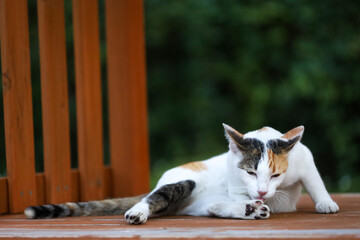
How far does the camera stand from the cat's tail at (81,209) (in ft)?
7.09

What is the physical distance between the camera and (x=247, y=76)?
541 cm

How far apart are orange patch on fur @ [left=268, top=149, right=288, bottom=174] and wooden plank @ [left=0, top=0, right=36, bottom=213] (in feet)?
3.88

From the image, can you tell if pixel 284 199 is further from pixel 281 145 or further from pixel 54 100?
pixel 54 100

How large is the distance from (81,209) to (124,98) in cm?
107

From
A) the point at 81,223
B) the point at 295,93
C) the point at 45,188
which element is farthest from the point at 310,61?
the point at 81,223

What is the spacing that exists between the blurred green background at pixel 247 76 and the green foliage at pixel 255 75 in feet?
0.04

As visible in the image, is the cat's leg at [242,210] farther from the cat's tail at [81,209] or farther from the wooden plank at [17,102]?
the wooden plank at [17,102]

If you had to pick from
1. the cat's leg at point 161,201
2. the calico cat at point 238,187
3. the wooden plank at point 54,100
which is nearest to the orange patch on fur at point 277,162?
the calico cat at point 238,187

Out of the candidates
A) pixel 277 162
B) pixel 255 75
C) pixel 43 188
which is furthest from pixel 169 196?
pixel 255 75

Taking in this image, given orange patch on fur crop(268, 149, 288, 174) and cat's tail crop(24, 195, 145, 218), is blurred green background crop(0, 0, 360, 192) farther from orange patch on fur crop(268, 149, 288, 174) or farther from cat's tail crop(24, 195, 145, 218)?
orange patch on fur crop(268, 149, 288, 174)

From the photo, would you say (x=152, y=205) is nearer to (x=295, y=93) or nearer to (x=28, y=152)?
(x=28, y=152)

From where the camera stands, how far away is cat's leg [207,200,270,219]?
198 centimetres

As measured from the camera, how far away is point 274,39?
527cm

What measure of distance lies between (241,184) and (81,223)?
698mm
